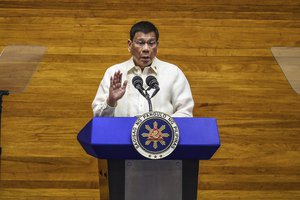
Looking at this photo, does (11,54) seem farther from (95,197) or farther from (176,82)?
(95,197)

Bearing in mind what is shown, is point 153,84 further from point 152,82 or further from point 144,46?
point 144,46

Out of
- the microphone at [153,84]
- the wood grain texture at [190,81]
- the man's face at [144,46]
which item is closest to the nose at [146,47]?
the man's face at [144,46]

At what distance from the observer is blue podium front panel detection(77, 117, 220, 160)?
0.64 metres

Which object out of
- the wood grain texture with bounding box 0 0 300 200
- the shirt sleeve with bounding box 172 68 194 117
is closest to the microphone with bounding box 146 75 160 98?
the shirt sleeve with bounding box 172 68 194 117

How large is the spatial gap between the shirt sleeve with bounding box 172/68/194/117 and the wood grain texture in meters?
0.43

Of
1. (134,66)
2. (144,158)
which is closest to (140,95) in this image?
(134,66)

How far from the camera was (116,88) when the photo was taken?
0.69 meters

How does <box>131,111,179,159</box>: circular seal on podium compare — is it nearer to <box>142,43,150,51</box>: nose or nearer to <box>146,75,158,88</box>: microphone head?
<box>146,75,158,88</box>: microphone head

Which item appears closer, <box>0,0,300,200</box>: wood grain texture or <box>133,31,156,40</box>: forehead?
<box>133,31,156,40</box>: forehead

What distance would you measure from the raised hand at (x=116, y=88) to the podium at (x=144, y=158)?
0.17 feet

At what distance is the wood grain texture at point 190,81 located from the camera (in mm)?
1210

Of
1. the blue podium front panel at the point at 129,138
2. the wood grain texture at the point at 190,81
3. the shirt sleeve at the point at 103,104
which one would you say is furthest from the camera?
the wood grain texture at the point at 190,81

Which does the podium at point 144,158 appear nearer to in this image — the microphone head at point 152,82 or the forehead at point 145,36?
the microphone head at point 152,82

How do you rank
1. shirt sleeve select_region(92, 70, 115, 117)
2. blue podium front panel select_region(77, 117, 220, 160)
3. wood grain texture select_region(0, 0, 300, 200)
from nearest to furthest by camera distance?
1. blue podium front panel select_region(77, 117, 220, 160)
2. shirt sleeve select_region(92, 70, 115, 117)
3. wood grain texture select_region(0, 0, 300, 200)
